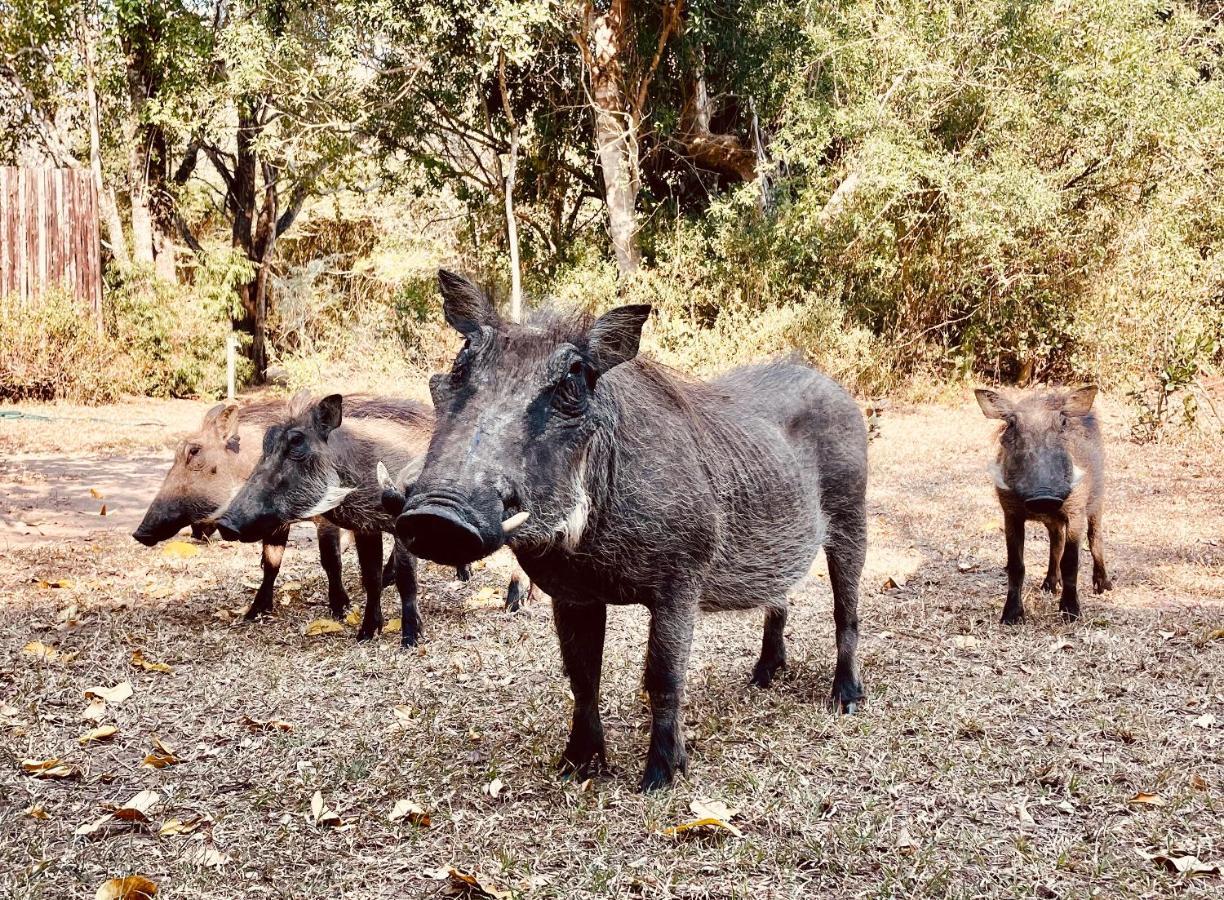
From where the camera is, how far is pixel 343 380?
683 inches

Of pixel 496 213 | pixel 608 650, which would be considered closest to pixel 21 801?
pixel 608 650

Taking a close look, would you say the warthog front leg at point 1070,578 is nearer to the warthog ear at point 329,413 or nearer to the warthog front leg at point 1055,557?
the warthog front leg at point 1055,557

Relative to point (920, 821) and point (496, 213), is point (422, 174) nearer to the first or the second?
point (496, 213)

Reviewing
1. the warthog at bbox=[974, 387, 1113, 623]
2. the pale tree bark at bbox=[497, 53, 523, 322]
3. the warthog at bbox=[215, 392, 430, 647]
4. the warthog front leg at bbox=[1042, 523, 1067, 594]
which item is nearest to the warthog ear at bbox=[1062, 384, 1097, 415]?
the warthog at bbox=[974, 387, 1113, 623]

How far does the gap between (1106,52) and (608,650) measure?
11.6m

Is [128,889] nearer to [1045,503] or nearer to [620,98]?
[1045,503]

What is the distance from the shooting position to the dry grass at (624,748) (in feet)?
9.59

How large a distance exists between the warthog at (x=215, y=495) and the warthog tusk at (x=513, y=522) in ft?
10.1

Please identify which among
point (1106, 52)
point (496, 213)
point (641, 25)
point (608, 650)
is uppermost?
point (641, 25)

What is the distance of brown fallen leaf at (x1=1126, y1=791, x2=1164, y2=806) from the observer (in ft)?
10.9

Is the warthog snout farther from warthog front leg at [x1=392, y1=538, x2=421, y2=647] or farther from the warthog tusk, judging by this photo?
the warthog tusk

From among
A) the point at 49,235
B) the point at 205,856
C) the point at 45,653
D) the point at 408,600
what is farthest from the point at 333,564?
the point at 49,235

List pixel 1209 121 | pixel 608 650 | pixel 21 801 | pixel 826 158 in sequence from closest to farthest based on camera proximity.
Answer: pixel 21 801 → pixel 608 650 → pixel 1209 121 → pixel 826 158

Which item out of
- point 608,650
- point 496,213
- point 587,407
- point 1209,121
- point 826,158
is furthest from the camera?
point 496,213
